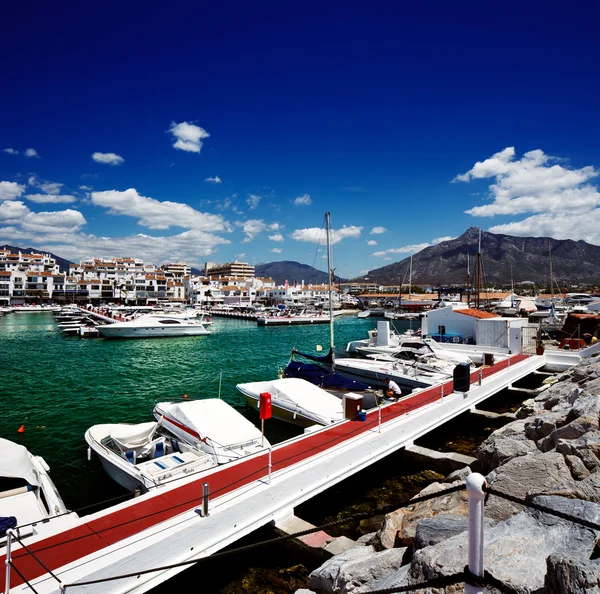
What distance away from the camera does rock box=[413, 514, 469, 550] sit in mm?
5108

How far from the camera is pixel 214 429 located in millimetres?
13359

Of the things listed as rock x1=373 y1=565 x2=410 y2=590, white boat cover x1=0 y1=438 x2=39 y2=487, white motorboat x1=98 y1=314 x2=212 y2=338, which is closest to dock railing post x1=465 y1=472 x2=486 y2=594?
rock x1=373 y1=565 x2=410 y2=590

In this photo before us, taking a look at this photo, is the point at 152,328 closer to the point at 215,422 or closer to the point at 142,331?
the point at 142,331

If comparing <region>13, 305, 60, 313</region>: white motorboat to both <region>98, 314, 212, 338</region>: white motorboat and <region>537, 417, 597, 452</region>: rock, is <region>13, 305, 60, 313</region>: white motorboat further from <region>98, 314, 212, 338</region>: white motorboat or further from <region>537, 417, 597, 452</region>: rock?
<region>537, 417, 597, 452</region>: rock

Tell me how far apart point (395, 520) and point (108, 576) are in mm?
5170

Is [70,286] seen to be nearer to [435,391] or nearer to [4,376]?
[4,376]

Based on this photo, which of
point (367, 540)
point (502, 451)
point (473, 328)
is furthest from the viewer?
point (473, 328)

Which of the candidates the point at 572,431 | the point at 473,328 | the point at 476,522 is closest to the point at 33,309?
the point at 473,328

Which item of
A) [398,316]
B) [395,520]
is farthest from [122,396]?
[398,316]

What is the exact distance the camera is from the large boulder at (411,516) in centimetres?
688

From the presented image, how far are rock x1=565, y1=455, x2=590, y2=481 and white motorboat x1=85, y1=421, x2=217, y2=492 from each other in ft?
27.7

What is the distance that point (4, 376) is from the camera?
93.2 feet

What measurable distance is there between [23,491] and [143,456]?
339 centimetres

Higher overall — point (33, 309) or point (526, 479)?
point (526, 479)
